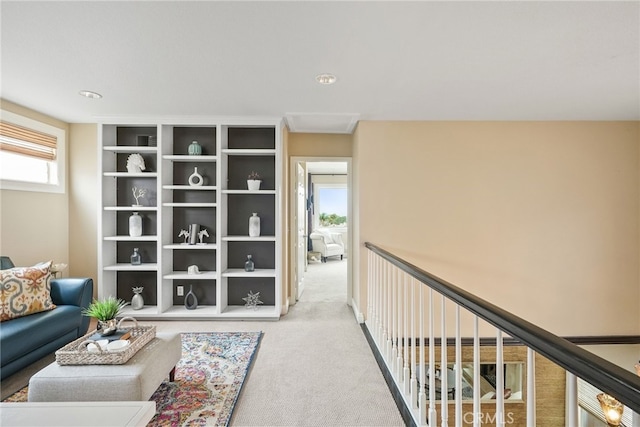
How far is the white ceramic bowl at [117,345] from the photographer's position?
6.19 ft

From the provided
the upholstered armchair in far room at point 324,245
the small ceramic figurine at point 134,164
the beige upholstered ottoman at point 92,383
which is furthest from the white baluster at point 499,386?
the upholstered armchair in far room at point 324,245

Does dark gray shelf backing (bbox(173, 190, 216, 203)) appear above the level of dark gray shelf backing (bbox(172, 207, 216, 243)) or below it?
above

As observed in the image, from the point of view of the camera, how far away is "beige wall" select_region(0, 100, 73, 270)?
3098mm

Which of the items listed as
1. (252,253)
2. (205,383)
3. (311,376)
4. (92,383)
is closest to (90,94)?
(252,253)

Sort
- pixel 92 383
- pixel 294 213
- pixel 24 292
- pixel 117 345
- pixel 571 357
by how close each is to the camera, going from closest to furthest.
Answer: pixel 571 357 < pixel 92 383 < pixel 117 345 < pixel 24 292 < pixel 294 213

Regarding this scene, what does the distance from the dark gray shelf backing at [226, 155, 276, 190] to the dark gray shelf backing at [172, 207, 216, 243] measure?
1.46 feet

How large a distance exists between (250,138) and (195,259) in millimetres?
1691

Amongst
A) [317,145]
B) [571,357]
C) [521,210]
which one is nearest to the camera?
[571,357]

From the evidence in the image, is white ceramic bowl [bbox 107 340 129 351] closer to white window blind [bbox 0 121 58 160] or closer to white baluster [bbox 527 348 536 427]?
white baluster [bbox 527 348 536 427]

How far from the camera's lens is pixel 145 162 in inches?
153

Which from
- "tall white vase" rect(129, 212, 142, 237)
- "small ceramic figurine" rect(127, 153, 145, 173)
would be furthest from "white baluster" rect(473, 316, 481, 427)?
"small ceramic figurine" rect(127, 153, 145, 173)

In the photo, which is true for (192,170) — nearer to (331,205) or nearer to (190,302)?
(190,302)

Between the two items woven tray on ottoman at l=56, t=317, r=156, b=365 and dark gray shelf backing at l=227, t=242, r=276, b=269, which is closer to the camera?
woven tray on ottoman at l=56, t=317, r=156, b=365

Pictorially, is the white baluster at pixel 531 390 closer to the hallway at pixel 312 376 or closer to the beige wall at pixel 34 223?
the hallway at pixel 312 376
